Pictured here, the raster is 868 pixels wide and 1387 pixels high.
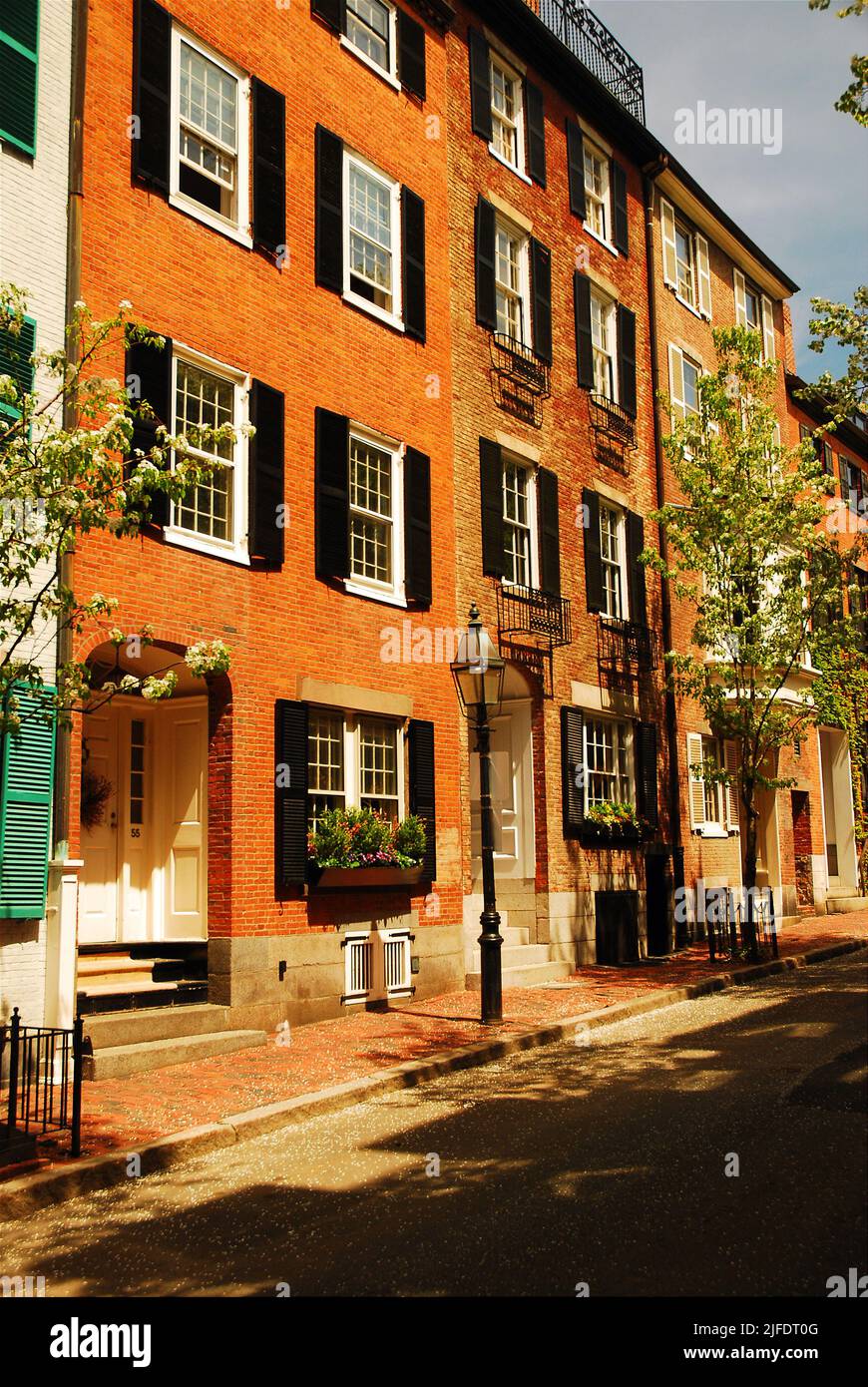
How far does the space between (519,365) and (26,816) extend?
11420 millimetres

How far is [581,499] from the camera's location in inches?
791

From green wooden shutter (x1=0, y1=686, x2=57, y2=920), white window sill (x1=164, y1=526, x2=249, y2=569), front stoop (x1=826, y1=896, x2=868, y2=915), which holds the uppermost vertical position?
white window sill (x1=164, y1=526, x2=249, y2=569)

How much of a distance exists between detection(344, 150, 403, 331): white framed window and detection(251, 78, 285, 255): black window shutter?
1.33 meters

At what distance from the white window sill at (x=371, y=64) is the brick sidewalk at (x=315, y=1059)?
11945mm

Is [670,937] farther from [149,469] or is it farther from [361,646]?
[149,469]

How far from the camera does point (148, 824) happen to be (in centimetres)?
1308

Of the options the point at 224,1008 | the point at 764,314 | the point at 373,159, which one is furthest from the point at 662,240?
the point at 224,1008

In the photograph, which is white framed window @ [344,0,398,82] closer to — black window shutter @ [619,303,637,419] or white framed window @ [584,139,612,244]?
white framed window @ [584,139,612,244]

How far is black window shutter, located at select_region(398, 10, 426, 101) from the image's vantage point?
16.7 m

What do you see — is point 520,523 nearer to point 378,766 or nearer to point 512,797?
point 512,797

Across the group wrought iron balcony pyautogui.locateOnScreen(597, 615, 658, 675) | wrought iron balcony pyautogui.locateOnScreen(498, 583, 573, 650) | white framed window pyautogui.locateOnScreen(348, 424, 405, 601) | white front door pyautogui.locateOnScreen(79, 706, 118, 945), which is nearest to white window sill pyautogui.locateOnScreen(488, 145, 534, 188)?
white framed window pyautogui.locateOnScreen(348, 424, 405, 601)

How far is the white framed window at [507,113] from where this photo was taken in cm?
1917

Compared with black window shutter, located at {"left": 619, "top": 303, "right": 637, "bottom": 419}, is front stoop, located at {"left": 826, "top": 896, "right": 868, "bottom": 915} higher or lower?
lower

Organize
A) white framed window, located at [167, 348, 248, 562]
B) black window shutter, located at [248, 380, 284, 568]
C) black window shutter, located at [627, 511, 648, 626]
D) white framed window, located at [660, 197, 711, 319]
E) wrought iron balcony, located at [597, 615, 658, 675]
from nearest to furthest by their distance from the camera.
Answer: white framed window, located at [167, 348, 248, 562] → black window shutter, located at [248, 380, 284, 568] → wrought iron balcony, located at [597, 615, 658, 675] → black window shutter, located at [627, 511, 648, 626] → white framed window, located at [660, 197, 711, 319]
